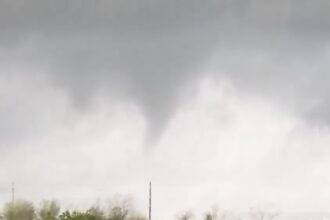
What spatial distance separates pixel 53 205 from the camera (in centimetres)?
19625

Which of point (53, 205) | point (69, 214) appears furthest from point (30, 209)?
point (69, 214)

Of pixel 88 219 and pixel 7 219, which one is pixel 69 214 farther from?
pixel 7 219

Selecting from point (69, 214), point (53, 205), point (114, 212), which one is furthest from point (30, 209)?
point (69, 214)

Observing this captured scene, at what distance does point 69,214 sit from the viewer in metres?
137

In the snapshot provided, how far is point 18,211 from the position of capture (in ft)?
630

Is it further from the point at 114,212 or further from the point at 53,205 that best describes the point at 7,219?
the point at 114,212

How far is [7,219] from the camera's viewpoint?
190 metres

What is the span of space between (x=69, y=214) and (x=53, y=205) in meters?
60.6

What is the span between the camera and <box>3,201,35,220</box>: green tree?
7461 inches

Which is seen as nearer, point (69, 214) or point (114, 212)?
point (69, 214)

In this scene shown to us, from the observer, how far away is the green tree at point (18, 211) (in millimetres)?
189500

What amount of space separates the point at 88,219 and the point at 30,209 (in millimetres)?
60398

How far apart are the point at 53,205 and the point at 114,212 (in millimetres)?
14582

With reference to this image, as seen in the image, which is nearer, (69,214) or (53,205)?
(69,214)
